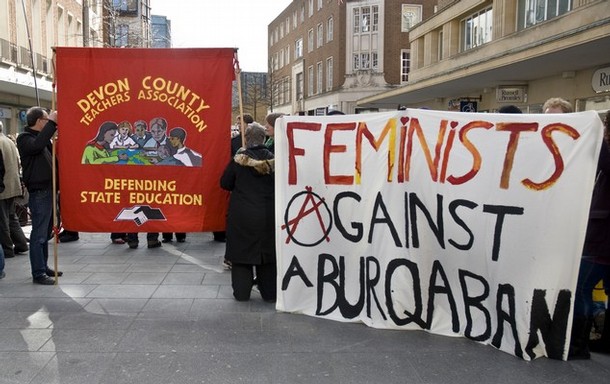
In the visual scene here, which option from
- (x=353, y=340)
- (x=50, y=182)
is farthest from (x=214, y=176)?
(x=353, y=340)

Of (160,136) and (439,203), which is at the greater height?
(160,136)

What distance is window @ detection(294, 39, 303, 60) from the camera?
2335 inches

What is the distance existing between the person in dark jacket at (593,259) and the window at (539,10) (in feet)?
43.0

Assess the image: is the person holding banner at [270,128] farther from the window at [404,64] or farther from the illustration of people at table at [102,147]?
the window at [404,64]

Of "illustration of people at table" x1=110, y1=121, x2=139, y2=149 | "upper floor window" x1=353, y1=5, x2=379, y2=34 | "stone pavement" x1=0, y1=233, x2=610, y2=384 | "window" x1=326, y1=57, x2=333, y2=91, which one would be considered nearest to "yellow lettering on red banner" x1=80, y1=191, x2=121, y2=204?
"illustration of people at table" x1=110, y1=121, x2=139, y2=149

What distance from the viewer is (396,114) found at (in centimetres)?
457

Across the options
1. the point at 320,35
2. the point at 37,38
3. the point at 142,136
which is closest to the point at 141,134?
the point at 142,136

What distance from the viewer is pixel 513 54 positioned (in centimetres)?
1443

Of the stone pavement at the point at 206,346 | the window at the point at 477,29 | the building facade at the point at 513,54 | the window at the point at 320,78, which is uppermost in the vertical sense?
the window at the point at 320,78

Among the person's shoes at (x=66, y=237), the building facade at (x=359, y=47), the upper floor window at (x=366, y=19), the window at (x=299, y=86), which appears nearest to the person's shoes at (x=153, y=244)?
the person's shoes at (x=66, y=237)

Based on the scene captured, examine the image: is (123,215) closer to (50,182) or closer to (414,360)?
(50,182)

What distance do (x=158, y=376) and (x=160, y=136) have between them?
8.44 feet

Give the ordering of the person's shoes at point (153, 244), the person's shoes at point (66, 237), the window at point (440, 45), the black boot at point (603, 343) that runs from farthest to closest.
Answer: the window at point (440, 45)
the person's shoes at point (66, 237)
the person's shoes at point (153, 244)
the black boot at point (603, 343)

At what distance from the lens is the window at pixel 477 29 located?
21.0 m
